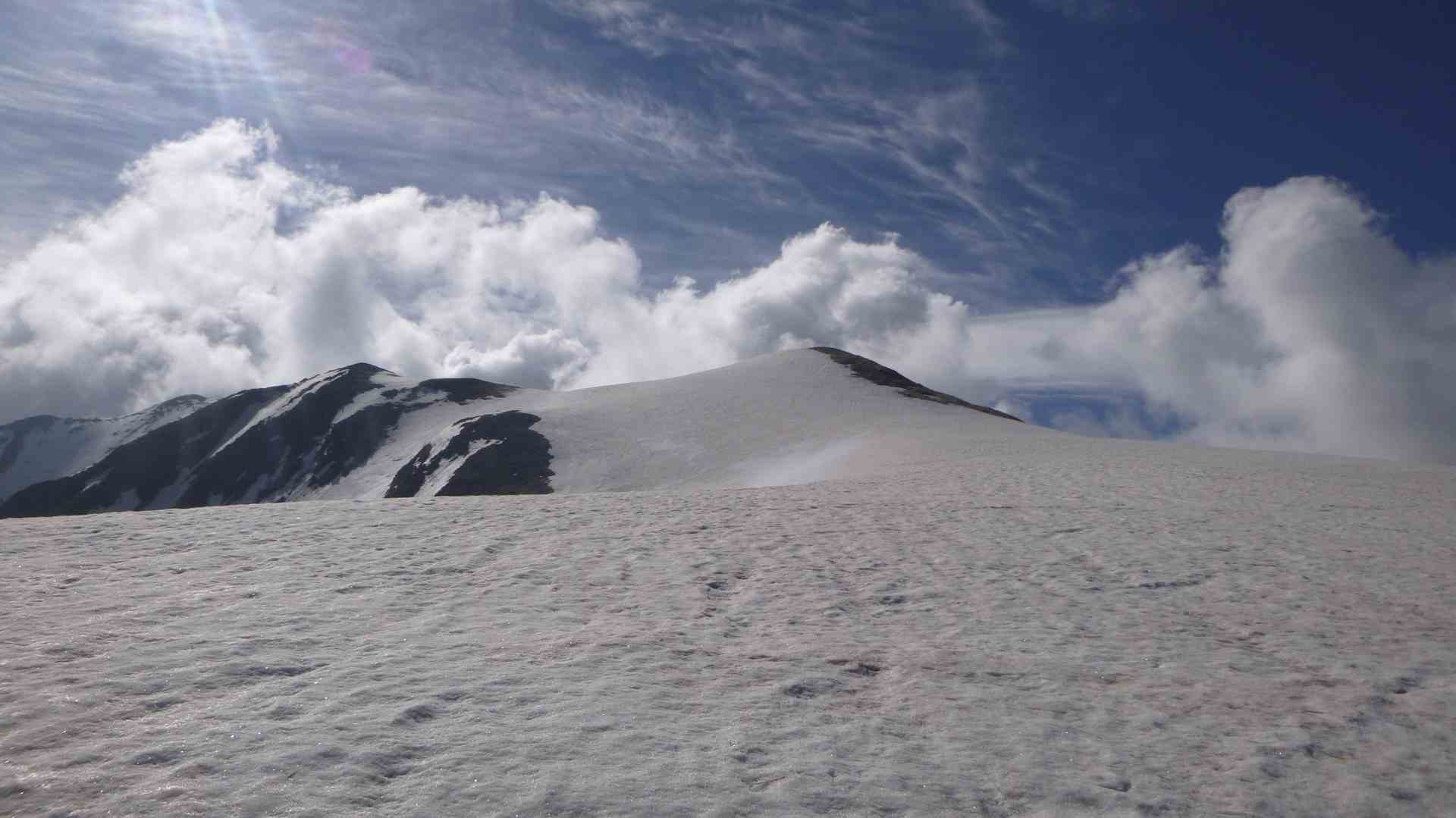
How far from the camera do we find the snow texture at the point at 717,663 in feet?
18.8

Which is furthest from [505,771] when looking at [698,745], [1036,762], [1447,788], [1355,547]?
[1355,547]

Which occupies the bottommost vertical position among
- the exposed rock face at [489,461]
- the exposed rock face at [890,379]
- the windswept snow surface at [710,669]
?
the windswept snow surface at [710,669]

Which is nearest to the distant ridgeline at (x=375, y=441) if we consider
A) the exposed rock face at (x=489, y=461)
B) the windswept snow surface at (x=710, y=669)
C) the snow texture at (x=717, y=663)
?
the exposed rock face at (x=489, y=461)

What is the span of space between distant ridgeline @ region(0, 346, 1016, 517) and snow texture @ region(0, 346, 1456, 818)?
37.1 meters

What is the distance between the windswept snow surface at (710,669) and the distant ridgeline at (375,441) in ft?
124

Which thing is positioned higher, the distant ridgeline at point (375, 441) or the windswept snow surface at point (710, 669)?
the distant ridgeline at point (375, 441)

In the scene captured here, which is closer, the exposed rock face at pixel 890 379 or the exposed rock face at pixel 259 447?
the exposed rock face at pixel 890 379

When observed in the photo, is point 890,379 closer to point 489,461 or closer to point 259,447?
point 489,461

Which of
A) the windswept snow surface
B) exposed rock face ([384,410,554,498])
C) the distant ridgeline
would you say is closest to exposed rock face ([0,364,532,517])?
the distant ridgeline

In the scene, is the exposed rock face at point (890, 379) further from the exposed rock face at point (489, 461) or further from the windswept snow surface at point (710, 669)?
the windswept snow surface at point (710, 669)

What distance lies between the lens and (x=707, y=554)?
13000 millimetres

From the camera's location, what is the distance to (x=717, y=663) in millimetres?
8164

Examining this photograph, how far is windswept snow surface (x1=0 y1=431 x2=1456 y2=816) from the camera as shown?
5707 mm

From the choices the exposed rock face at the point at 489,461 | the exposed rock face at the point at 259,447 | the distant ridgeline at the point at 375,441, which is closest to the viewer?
the exposed rock face at the point at 489,461
